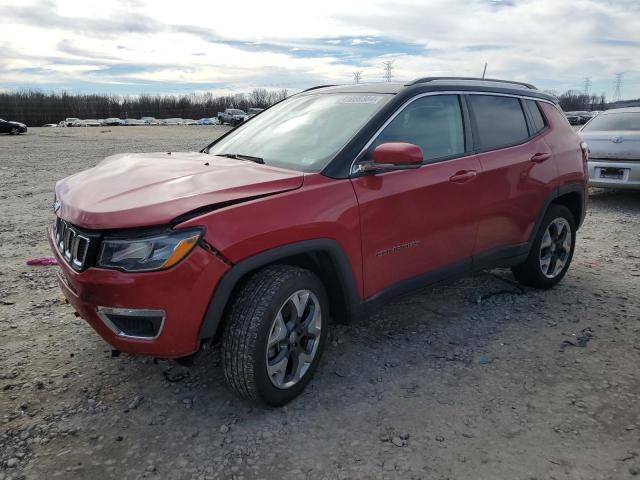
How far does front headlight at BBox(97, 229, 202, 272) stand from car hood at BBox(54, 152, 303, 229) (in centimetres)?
8

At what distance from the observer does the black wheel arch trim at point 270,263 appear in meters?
2.53

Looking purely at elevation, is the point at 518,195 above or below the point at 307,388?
above

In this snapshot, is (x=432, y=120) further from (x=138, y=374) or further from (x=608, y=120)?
(x=608, y=120)

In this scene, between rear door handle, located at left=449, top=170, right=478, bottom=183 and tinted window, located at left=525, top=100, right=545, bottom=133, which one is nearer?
rear door handle, located at left=449, top=170, right=478, bottom=183

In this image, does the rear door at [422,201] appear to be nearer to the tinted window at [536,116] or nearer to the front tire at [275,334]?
the front tire at [275,334]

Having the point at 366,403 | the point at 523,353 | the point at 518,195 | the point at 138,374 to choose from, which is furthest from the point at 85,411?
the point at 518,195

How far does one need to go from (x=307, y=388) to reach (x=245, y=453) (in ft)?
2.14

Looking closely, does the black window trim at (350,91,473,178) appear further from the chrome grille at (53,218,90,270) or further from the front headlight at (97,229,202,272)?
the chrome grille at (53,218,90,270)

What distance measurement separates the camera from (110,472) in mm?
2422

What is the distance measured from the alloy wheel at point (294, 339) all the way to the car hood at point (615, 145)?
24.5ft

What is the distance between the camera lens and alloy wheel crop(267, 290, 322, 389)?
2.81m

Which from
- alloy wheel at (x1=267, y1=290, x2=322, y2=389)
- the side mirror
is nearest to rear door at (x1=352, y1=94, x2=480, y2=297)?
the side mirror

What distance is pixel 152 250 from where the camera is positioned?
2.43m

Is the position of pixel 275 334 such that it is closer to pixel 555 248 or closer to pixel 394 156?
pixel 394 156
